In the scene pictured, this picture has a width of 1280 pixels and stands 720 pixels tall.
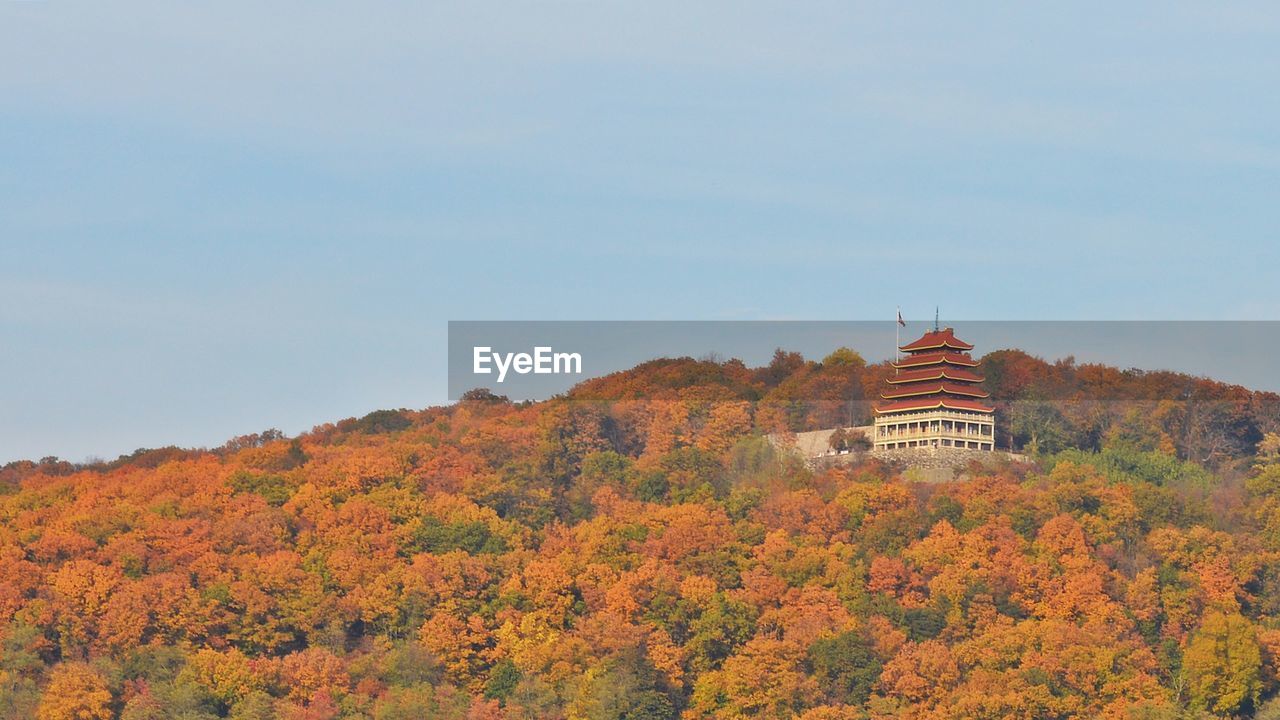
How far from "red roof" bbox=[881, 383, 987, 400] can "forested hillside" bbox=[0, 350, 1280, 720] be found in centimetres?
205

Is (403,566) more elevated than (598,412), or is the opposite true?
(598,412)

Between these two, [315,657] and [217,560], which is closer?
[315,657]

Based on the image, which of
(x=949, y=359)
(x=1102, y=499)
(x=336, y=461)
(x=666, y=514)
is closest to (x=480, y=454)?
(x=336, y=461)

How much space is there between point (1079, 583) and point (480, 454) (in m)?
22.9

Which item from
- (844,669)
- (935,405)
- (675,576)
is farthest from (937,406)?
(844,669)

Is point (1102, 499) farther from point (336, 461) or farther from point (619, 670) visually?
point (336, 461)

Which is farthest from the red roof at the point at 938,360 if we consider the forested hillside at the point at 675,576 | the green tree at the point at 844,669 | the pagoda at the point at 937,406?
the green tree at the point at 844,669

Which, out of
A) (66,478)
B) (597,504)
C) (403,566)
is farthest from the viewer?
(66,478)

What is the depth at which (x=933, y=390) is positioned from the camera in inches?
3199

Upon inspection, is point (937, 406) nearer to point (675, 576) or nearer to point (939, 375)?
point (939, 375)

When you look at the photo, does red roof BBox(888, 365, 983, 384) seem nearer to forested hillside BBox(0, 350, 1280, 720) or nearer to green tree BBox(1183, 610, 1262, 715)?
forested hillside BBox(0, 350, 1280, 720)

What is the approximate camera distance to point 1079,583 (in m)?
68.3

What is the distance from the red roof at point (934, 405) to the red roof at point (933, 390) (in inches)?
9.1

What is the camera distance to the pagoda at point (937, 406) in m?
81.1
